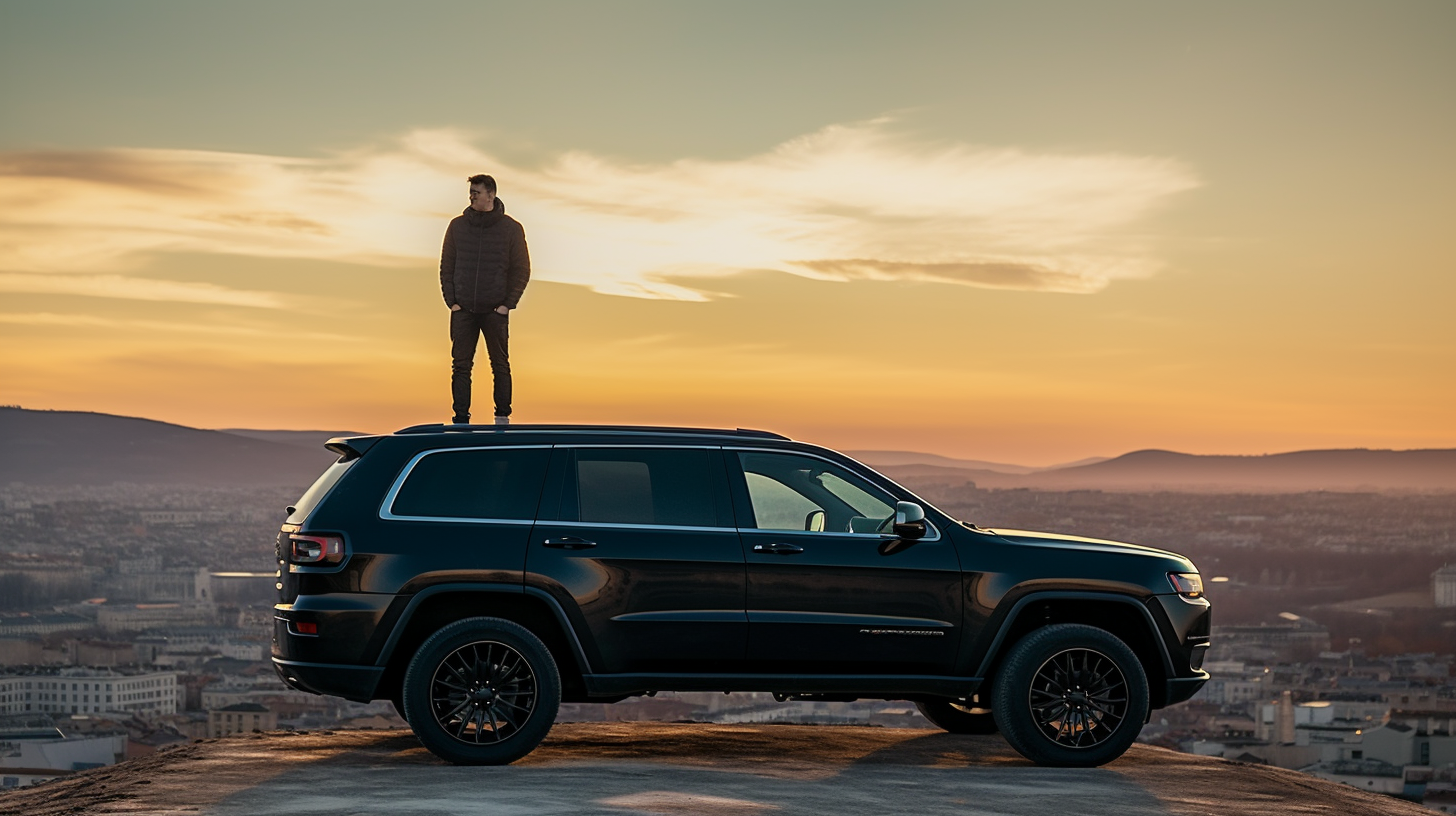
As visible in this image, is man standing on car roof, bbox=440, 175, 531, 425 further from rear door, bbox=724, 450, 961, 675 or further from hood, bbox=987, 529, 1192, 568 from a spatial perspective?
hood, bbox=987, 529, 1192, 568

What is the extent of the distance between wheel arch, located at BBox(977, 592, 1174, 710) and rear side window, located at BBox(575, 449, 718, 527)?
6.47 ft

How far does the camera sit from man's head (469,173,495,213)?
14.0 meters

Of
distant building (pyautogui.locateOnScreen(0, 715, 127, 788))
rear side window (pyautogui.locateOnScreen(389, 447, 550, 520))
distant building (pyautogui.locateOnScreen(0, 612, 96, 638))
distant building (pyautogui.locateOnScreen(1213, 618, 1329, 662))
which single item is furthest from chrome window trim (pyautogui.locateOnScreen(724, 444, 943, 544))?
distant building (pyautogui.locateOnScreen(0, 612, 96, 638))

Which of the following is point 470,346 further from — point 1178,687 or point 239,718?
point 239,718

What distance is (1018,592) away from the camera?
10.2 m

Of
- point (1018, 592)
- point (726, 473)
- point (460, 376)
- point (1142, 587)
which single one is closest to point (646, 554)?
point (726, 473)

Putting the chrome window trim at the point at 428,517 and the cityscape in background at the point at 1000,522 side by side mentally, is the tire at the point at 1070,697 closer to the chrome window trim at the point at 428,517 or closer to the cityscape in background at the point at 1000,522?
the chrome window trim at the point at 428,517

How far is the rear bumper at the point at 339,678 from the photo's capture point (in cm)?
965

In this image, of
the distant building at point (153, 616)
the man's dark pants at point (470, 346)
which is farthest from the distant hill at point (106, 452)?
the man's dark pants at point (470, 346)

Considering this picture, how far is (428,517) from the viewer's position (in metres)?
9.77

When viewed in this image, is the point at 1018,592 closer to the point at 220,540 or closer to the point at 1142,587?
the point at 1142,587

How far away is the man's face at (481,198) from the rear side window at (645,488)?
4710 millimetres

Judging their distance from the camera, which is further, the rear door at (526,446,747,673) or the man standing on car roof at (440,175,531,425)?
the man standing on car roof at (440,175,531,425)

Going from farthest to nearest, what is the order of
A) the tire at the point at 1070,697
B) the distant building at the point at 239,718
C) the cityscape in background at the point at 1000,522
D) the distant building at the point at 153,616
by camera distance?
the distant building at the point at 153,616, the cityscape in background at the point at 1000,522, the distant building at the point at 239,718, the tire at the point at 1070,697
